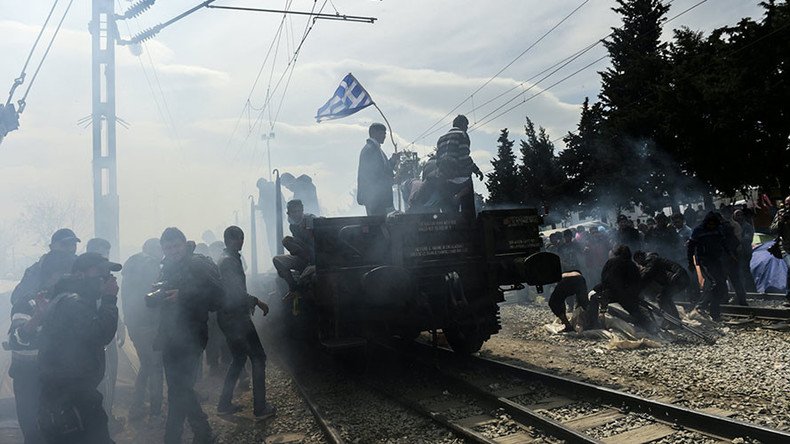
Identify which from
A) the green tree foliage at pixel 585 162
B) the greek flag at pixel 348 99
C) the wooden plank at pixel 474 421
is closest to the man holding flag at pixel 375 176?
the wooden plank at pixel 474 421

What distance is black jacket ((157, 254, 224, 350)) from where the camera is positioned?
4.81 m

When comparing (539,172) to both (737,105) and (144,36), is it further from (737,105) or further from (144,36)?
(144,36)

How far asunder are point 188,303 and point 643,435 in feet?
12.7

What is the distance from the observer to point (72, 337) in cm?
366

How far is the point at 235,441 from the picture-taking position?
16.8 ft

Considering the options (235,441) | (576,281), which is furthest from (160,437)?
(576,281)

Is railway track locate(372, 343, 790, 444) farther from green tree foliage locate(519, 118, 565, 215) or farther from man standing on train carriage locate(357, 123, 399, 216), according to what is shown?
green tree foliage locate(519, 118, 565, 215)

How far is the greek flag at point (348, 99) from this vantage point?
12.4m

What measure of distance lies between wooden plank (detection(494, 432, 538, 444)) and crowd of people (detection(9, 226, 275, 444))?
2518mm

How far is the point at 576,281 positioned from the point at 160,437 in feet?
21.4

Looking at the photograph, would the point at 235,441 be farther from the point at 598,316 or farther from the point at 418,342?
the point at 598,316

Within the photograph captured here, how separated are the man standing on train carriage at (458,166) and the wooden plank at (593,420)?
8.79 feet

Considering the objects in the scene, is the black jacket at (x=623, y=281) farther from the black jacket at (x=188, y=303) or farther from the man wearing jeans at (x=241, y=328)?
the black jacket at (x=188, y=303)

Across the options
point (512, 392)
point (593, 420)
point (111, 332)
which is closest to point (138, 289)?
point (111, 332)
